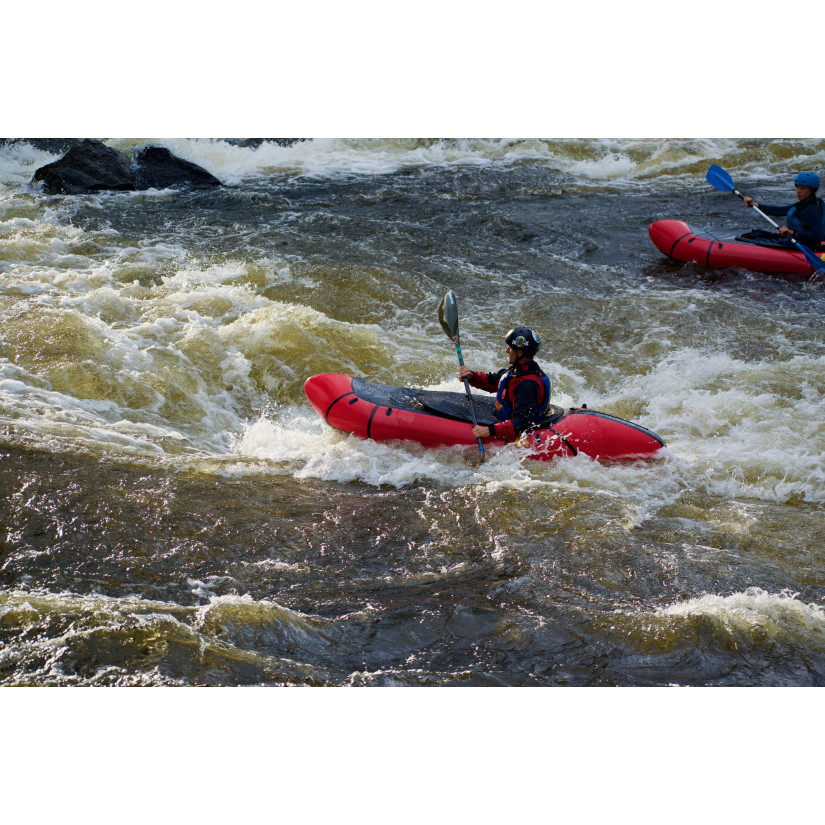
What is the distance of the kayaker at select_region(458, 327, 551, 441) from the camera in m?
4.47

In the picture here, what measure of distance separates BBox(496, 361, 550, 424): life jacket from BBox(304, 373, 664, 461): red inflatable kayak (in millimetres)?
95

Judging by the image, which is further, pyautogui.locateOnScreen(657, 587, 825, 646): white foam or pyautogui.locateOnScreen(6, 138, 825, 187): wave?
pyautogui.locateOnScreen(6, 138, 825, 187): wave

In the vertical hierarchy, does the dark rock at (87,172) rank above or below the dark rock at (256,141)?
below

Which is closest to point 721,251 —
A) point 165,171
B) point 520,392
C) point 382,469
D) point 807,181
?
point 807,181

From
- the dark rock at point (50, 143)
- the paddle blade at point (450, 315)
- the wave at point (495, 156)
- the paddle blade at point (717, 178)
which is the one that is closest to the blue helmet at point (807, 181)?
the paddle blade at point (717, 178)

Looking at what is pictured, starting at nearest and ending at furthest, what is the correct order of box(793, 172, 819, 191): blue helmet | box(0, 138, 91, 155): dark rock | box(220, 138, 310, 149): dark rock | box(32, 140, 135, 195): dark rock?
box(793, 172, 819, 191): blue helmet, box(32, 140, 135, 195): dark rock, box(0, 138, 91, 155): dark rock, box(220, 138, 310, 149): dark rock

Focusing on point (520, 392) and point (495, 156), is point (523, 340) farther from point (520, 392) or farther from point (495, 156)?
point (495, 156)

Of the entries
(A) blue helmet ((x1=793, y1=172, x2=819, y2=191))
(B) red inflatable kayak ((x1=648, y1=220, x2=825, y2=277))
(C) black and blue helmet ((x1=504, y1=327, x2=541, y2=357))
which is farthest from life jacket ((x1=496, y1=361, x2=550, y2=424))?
(A) blue helmet ((x1=793, y1=172, x2=819, y2=191))

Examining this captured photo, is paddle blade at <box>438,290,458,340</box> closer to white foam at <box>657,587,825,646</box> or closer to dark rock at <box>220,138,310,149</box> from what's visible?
white foam at <box>657,587,825,646</box>

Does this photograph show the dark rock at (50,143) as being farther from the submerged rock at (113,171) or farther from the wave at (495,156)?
the submerged rock at (113,171)

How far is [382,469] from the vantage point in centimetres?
463

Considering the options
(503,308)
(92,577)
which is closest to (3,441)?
(92,577)

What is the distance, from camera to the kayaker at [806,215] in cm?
741

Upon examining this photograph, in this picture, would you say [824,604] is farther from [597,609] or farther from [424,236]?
[424,236]
